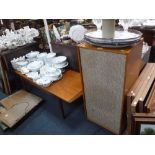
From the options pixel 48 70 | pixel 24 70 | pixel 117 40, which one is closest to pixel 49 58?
pixel 48 70

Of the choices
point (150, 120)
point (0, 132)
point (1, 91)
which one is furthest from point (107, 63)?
point (1, 91)

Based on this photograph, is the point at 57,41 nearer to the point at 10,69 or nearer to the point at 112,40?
the point at 10,69

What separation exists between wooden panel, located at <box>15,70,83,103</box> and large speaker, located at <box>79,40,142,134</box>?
0.46 ft

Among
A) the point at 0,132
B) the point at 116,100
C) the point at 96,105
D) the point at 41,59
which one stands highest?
the point at 41,59

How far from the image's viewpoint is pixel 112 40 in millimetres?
1312

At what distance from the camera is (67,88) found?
77.0 inches

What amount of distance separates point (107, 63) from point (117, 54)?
0.43 ft

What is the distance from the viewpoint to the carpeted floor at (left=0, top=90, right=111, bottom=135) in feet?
6.36

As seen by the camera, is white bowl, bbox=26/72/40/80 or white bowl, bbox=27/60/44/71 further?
white bowl, bbox=27/60/44/71

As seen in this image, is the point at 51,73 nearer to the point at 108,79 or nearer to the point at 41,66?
the point at 41,66

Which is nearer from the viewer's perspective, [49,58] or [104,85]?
[104,85]

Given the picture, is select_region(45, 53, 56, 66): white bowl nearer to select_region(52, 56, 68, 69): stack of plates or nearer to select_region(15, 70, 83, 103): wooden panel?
select_region(52, 56, 68, 69): stack of plates

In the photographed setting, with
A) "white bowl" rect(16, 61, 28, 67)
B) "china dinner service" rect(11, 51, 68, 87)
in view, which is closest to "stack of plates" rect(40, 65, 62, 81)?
"china dinner service" rect(11, 51, 68, 87)

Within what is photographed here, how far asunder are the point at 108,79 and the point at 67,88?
1.99 ft
